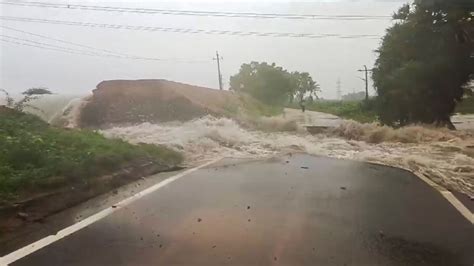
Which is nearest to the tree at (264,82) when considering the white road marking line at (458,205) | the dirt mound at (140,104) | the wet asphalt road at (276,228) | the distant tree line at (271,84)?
the distant tree line at (271,84)

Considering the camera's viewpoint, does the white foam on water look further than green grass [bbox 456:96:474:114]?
No

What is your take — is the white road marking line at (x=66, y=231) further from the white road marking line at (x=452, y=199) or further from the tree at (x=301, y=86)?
the tree at (x=301, y=86)

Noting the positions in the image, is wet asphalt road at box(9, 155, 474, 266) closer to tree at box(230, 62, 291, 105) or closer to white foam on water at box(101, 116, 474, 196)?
white foam on water at box(101, 116, 474, 196)

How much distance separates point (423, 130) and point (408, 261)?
746 inches

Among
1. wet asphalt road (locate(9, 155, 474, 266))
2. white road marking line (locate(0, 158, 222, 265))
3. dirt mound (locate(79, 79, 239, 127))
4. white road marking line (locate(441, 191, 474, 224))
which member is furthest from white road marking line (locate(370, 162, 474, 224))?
dirt mound (locate(79, 79, 239, 127))

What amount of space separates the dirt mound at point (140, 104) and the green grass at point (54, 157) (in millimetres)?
8868

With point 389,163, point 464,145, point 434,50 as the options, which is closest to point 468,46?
point 434,50

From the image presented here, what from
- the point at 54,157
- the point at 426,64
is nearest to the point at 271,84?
the point at 426,64

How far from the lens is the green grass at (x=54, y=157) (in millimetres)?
7781

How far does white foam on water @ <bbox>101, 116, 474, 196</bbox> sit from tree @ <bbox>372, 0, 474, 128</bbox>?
16.8 feet

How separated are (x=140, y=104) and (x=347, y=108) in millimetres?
12920

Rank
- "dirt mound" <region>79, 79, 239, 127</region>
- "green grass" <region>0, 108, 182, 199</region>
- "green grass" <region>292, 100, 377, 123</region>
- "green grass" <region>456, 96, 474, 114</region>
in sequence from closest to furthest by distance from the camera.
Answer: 1. "green grass" <region>0, 108, 182, 199</region>
2. "dirt mound" <region>79, 79, 239, 127</region>
3. "green grass" <region>292, 100, 377, 123</region>
4. "green grass" <region>456, 96, 474, 114</region>

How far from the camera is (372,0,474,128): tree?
26.3m

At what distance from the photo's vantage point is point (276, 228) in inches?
243
